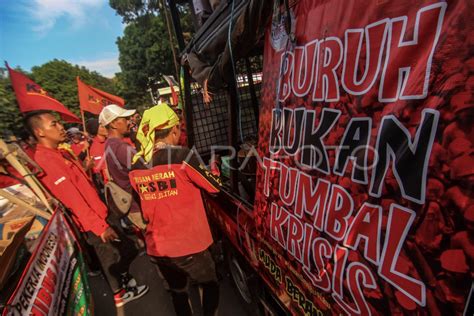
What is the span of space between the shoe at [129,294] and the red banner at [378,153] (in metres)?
2.71

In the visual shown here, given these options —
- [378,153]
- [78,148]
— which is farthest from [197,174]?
[78,148]

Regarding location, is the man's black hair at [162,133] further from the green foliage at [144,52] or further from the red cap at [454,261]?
the green foliage at [144,52]

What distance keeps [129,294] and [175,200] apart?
6.38 ft

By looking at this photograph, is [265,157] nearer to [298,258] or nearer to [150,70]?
[298,258]

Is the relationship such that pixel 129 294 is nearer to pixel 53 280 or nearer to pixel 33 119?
pixel 53 280

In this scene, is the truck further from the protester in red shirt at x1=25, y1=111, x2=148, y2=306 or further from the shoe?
the shoe

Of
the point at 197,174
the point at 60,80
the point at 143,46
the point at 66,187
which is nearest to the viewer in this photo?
the point at 197,174

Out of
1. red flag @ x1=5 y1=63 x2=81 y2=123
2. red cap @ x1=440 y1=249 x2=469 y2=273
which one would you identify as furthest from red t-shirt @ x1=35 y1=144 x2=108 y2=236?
red cap @ x1=440 y1=249 x2=469 y2=273

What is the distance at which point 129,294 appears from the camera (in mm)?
3332

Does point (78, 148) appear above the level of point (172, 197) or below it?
below

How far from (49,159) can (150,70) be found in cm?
3242

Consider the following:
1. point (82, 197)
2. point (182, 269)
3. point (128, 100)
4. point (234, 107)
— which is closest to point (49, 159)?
point (82, 197)

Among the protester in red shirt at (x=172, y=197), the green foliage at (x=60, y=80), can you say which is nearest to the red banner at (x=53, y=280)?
the protester in red shirt at (x=172, y=197)

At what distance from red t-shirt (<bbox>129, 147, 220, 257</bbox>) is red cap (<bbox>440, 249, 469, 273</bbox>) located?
1532 mm
